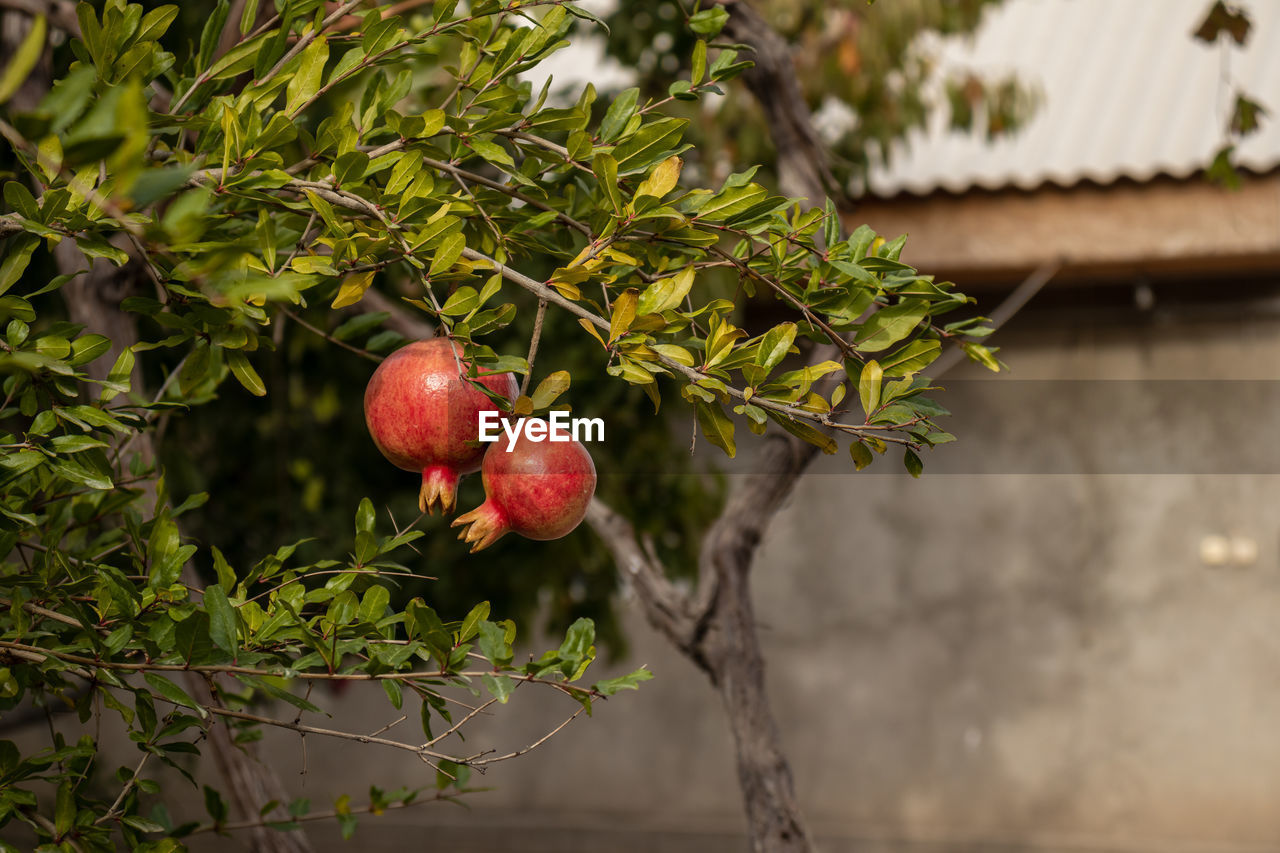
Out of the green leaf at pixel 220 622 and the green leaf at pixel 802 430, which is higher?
the green leaf at pixel 802 430

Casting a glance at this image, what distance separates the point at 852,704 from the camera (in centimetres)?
463

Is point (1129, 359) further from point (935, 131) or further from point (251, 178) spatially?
point (251, 178)

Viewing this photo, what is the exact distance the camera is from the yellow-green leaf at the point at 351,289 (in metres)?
0.86

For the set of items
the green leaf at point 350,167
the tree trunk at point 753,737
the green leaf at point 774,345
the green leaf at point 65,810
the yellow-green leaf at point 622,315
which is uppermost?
the green leaf at point 350,167

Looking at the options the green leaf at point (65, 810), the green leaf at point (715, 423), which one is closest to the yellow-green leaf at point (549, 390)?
the green leaf at point (715, 423)

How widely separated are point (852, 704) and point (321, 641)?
4.01 m

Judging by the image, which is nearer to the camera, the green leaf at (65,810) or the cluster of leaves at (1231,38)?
the green leaf at (65,810)

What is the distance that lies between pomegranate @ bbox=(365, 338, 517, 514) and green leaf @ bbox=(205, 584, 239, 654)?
0.17 meters

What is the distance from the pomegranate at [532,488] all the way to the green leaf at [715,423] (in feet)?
0.32

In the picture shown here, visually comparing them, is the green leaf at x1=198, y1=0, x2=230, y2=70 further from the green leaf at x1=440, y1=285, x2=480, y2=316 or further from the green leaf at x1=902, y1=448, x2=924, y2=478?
the green leaf at x1=902, y1=448, x2=924, y2=478

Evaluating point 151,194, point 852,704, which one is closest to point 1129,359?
point 852,704

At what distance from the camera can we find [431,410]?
84 centimetres

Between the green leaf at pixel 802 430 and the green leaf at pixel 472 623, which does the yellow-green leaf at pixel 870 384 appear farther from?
the green leaf at pixel 472 623

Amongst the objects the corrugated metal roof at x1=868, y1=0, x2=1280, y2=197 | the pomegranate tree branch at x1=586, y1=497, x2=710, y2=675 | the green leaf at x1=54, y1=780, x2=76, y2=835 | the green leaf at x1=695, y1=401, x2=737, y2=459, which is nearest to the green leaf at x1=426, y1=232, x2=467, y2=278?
the green leaf at x1=695, y1=401, x2=737, y2=459
